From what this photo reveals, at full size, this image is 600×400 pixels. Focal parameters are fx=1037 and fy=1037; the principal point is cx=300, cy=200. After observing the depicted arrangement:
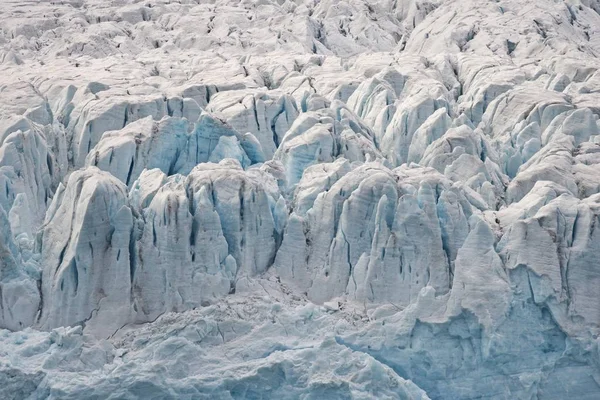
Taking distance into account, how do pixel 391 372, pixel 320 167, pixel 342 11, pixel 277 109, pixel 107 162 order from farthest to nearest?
1. pixel 342 11
2. pixel 277 109
3. pixel 107 162
4. pixel 320 167
5. pixel 391 372

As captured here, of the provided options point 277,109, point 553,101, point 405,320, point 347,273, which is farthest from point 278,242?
point 553,101

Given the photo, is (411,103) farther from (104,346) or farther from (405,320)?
(104,346)

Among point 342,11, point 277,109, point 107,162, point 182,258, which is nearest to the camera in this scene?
point 182,258

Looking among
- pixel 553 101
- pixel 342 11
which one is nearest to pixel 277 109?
pixel 553 101

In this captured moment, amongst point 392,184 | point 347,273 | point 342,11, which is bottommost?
point 342,11

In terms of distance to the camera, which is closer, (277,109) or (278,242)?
(278,242)

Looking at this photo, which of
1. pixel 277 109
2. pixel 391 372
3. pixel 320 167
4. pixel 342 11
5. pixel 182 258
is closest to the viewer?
pixel 391 372

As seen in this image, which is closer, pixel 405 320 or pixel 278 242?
pixel 405 320

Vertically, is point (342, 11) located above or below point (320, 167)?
below

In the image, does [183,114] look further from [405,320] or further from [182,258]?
[405,320]
